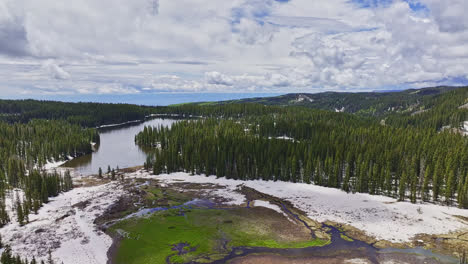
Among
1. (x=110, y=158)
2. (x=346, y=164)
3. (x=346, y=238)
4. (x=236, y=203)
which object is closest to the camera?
(x=346, y=238)

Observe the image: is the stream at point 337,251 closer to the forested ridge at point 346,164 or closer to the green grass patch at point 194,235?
the green grass patch at point 194,235

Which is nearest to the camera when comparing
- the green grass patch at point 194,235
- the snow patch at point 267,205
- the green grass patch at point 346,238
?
the green grass patch at point 194,235

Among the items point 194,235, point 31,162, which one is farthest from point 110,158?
point 194,235

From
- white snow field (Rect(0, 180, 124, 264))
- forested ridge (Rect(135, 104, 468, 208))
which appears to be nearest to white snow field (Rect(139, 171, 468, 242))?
forested ridge (Rect(135, 104, 468, 208))

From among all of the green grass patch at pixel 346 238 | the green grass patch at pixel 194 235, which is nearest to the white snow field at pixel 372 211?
the green grass patch at pixel 346 238

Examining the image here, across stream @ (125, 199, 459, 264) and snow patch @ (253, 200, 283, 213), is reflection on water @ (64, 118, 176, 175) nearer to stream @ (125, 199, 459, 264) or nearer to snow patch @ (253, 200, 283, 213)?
snow patch @ (253, 200, 283, 213)

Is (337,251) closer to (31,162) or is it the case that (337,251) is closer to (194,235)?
(194,235)

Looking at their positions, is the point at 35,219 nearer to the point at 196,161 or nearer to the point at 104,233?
the point at 104,233

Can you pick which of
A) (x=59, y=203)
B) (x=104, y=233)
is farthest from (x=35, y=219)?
(x=104, y=233)
